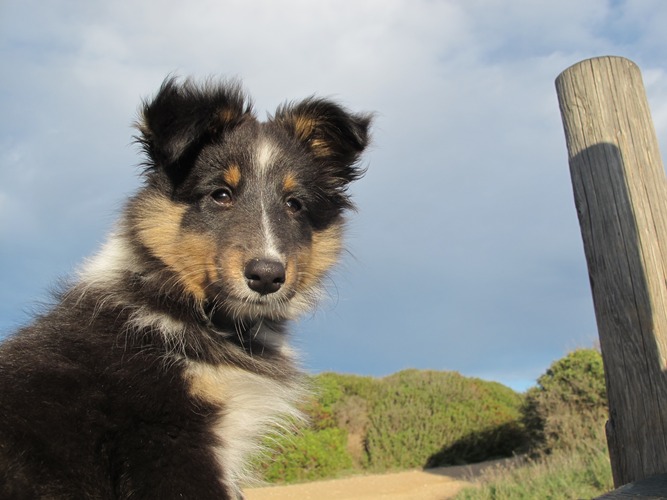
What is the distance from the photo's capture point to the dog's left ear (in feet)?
17.2

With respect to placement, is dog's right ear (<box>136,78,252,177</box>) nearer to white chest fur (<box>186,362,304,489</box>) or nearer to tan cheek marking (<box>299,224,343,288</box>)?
tan cheek marking (<box>299,224,343,288</box>)

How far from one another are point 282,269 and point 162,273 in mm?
818

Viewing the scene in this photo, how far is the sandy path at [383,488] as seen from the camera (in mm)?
12031

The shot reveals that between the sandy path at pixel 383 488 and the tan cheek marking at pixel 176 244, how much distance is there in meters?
7.77

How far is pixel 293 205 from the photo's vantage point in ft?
15.7

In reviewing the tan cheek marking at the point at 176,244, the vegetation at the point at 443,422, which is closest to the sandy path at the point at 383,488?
the vegetation at the point at 443,422

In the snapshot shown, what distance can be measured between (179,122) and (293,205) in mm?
974

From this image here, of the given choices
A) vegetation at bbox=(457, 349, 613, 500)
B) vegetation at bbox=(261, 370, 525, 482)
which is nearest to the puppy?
vegetation at bbox=(457, 349, 613, 500)

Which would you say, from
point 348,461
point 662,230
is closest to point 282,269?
point 662,230

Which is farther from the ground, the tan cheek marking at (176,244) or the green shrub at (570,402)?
the green shrub at (570,402)

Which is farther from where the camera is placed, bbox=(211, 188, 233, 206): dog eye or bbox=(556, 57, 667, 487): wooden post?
bbox=(556, 57, 667, 487): wooden post

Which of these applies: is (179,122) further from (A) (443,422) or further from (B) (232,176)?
(A) (443,422)

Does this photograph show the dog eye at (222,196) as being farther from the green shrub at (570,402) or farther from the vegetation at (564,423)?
the green shrub at (570,402)

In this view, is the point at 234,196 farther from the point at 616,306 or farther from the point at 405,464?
the point at 405,464
